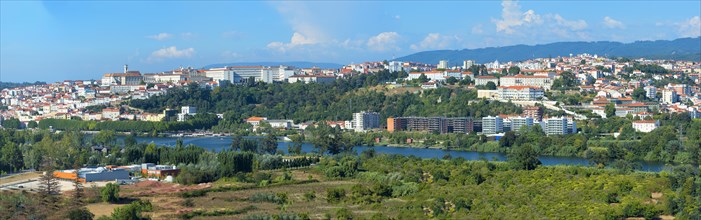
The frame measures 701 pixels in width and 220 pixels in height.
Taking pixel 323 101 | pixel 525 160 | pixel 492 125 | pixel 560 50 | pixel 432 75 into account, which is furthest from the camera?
pixel 560 50

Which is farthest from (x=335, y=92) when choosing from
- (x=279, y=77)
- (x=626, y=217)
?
(x=626, y=217)

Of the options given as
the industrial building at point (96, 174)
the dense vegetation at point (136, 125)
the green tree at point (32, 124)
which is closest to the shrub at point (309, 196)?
the industrial building at point (96, 174)

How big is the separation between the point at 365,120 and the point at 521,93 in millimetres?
6403

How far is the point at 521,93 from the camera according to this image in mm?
39812

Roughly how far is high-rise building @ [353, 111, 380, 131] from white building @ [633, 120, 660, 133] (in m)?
10.3

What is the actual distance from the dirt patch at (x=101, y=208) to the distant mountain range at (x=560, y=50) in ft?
307

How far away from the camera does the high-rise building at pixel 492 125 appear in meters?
34.7

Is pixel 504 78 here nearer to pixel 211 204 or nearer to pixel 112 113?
pixel 112 113

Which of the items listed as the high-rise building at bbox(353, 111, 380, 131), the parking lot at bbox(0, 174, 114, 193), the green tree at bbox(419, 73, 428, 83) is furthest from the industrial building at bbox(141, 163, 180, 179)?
the green tree at bbox(419, 73, 428, 83)

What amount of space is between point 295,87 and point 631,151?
22.4m

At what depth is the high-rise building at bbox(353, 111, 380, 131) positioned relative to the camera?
38.2m

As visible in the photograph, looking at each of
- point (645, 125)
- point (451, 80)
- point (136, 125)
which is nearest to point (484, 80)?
point (451, 80)

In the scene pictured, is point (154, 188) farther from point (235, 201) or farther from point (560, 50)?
point (560, 50)

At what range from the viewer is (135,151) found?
79.9 feet
